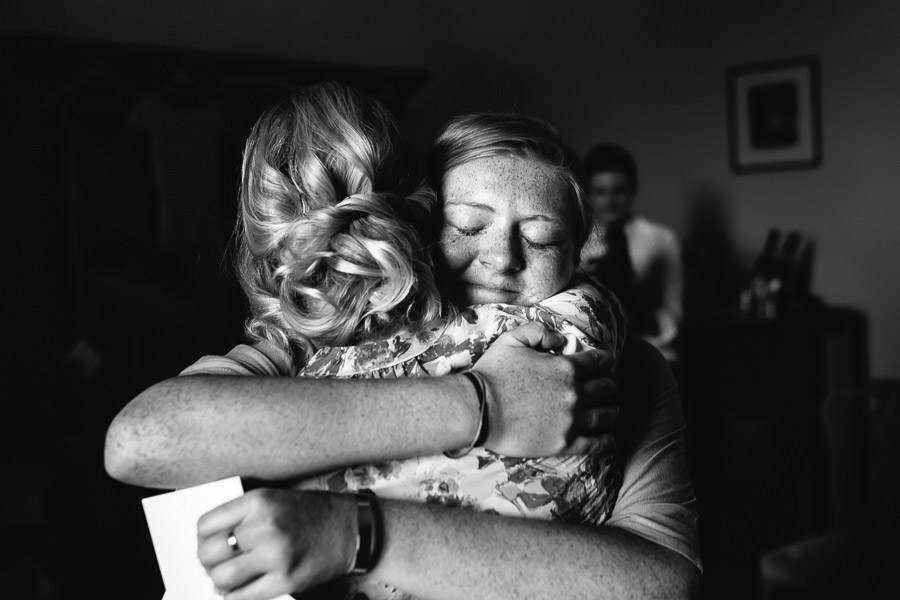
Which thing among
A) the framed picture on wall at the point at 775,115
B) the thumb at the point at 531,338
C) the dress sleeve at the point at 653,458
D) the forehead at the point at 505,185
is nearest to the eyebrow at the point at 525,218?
the forehead at the point at 505,185

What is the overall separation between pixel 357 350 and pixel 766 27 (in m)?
4.57

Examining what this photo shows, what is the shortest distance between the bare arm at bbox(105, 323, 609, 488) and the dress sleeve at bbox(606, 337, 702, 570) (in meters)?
0.18

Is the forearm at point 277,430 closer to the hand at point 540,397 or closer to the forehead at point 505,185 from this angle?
the hand at point 540,397

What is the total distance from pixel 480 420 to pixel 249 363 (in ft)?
0.94

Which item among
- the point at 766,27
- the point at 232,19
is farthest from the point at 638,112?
the point at 232,19

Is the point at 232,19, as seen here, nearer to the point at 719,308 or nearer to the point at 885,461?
the point at 719,308

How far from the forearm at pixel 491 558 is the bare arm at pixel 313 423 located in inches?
2.8

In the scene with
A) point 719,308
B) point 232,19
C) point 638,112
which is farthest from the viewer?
point 638,112

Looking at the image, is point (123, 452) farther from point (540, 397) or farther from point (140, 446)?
point (540, 397)

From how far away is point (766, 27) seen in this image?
15.6 feet

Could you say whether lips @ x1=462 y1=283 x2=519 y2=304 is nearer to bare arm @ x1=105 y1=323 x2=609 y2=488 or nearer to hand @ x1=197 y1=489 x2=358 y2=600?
bare arm @ x1=105 y1=323 x2=609 y2=488

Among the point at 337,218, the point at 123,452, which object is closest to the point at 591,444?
the point at 337,218

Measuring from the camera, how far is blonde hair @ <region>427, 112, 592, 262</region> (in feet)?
3.19

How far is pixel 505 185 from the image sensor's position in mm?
938
